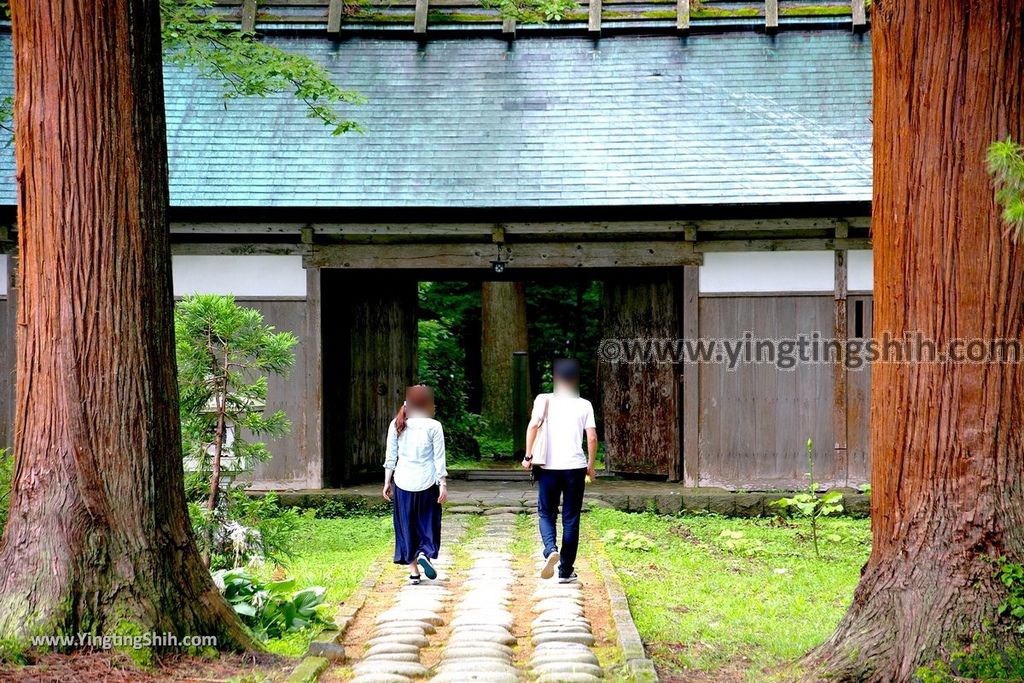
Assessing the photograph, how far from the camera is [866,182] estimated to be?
39.0ft

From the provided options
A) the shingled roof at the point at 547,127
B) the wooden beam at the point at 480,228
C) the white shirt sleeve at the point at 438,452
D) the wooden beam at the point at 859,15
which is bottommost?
the white shirt sleeve at the point at 438,452

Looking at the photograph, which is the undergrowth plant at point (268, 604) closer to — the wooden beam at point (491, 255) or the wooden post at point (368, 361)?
the wooden beam at point (491, 255)

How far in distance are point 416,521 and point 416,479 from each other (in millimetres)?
323

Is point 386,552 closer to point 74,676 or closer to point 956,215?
point 74,676

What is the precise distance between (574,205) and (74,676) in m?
8.06

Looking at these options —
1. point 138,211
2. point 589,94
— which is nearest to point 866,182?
point 589,94

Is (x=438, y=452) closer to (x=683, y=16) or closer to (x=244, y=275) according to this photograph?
(x=244, y=275)

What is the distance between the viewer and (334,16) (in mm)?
13969

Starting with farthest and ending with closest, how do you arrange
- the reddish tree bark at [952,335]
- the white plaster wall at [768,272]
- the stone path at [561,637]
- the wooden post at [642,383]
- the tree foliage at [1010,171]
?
the wooden post at [642,383]
the white plaster wall at [768,272]
the stone path at [561,637]
the reddish tree bark at [952,335]
the tree foliage at [1010,171]

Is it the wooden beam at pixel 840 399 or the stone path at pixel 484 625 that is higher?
the wooden beam at pixel 840 399

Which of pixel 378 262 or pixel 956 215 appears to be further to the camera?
pixel 378 262

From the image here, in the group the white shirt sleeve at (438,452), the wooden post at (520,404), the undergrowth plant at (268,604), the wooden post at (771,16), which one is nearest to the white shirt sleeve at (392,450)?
the white shirt sleeve at (438,452)

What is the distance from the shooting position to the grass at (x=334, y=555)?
20.9ft

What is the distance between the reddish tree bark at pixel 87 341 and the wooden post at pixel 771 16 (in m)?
10.1
